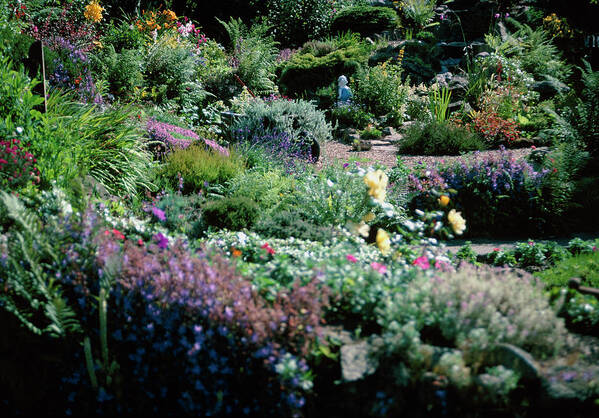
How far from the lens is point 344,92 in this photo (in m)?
10.8

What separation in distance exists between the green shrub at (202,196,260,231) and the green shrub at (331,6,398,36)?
1135 cm

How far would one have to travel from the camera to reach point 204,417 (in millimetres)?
2592

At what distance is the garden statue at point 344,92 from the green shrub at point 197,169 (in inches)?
203

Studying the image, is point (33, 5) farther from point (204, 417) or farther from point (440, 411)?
point (440, 411)

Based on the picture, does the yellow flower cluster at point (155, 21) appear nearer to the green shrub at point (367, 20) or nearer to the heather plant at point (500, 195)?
the green shrub at point (367, 20)

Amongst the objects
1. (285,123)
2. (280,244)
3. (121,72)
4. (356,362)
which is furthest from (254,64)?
(356,362)

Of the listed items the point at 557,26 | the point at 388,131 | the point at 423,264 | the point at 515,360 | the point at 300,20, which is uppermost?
the point at 557,26

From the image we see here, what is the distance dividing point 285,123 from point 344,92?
3.05 m

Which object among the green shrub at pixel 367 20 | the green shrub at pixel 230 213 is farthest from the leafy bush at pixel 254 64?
the green shrub at pixel 230 213

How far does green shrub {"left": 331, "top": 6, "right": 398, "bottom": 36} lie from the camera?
569 inches

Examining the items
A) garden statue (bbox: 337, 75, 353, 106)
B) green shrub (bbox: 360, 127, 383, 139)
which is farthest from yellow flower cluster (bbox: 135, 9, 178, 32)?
green shrub (bbox: 360, 127, 383, 139)

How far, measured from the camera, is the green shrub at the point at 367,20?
1446 cm

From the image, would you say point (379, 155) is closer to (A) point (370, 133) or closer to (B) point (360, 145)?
(B) point (360, 145)

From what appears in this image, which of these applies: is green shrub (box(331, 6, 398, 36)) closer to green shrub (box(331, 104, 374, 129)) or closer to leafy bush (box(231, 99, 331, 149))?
green shrub (box(331, 104, 374, 129))
